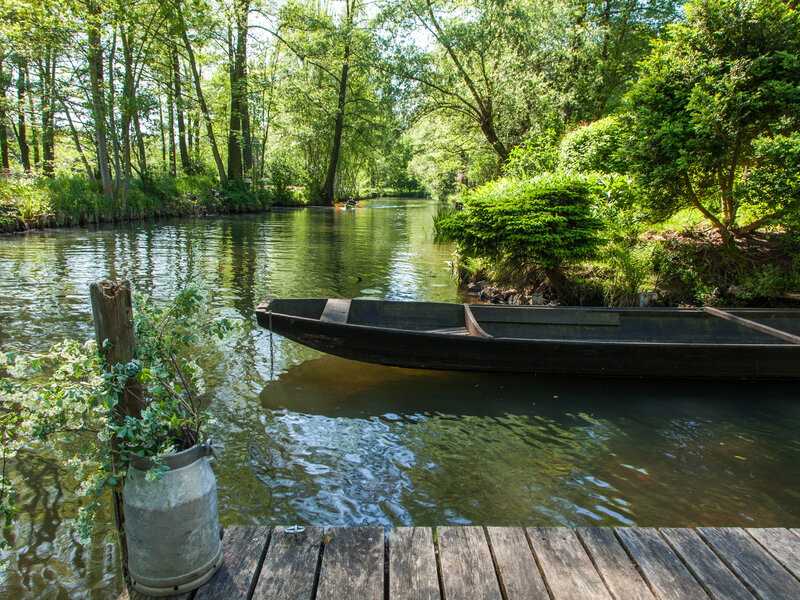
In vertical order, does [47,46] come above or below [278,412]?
above

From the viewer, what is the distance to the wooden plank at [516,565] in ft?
7.75

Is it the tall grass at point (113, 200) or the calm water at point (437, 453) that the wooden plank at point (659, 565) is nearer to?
the calm water at point (437, 453)

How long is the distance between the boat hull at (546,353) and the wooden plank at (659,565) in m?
3.28

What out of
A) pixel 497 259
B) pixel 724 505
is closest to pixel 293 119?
pixel 497 259

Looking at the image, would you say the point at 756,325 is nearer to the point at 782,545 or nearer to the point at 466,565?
the point at 782,545

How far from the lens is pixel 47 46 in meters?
17.1

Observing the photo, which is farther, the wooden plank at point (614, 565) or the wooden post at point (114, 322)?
the wooden plank at point (614, 565)

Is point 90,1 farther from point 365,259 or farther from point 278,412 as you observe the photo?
point 278,412

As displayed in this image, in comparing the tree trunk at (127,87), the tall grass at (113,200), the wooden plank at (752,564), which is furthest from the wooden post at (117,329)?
the tree trunk at (127,87)

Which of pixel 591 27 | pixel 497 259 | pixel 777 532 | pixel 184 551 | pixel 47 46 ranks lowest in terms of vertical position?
pixel 777 532

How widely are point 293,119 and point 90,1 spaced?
18185mm

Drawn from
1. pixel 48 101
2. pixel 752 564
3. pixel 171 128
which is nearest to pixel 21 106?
pixel 48 101

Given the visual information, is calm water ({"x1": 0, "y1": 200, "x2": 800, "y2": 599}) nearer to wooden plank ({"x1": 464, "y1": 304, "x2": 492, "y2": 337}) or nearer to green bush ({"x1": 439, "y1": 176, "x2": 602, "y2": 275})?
wooden plank ({"x1": 464, "y1": 304, "x2": 492, "y2": 337})

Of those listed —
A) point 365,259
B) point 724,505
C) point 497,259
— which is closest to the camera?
point 724,505
